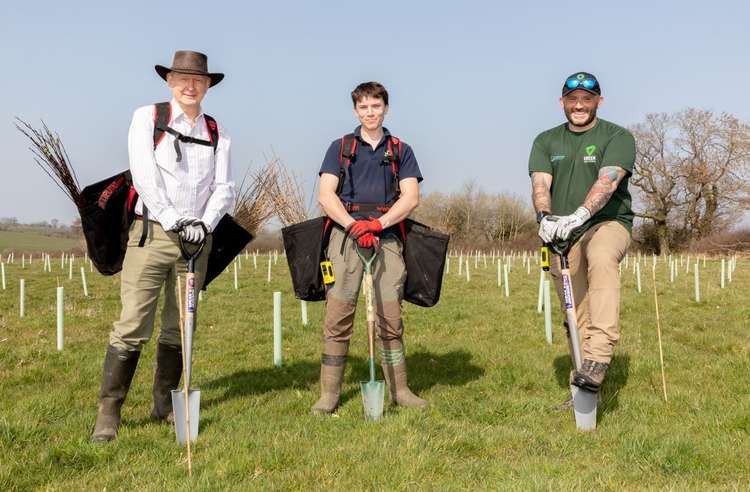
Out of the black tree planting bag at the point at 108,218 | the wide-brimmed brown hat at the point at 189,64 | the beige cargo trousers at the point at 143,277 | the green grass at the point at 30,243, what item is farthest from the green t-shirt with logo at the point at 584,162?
the green grass at the point at 30,243

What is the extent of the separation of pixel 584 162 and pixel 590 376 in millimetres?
1647

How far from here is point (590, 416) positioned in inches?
178

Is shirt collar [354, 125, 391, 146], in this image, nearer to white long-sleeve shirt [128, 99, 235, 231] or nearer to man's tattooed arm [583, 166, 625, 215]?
white long-sleeve shirt [128, 99, 235, 231]

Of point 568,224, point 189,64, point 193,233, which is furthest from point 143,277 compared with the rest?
point 568,224

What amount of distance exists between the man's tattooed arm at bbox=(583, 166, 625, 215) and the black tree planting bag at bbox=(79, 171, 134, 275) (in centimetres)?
327

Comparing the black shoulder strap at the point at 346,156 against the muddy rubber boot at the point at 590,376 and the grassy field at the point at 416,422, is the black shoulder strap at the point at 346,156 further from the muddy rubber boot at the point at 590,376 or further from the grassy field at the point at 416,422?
the muddy rubber boot at the point at 590,376

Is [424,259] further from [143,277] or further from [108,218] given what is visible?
[108,218]

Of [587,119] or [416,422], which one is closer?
[416,422]

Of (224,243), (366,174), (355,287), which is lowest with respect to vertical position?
(355,287)

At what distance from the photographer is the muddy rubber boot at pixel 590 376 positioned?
4383 mm

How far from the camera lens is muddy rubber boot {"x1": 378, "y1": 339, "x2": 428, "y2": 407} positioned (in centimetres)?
522

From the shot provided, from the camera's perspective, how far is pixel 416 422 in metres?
4.59

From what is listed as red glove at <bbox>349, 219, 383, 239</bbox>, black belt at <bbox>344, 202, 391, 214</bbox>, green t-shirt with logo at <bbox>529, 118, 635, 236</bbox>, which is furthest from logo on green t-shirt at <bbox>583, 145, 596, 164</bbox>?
red glove at <bbox>349, 219, 383, 239</bbox>

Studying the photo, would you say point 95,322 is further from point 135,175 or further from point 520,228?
point 520,228
